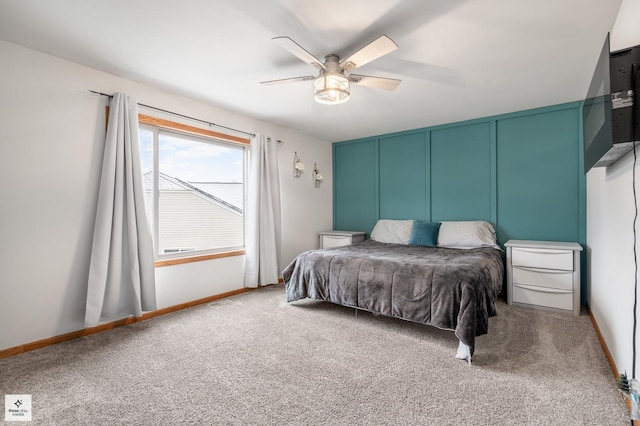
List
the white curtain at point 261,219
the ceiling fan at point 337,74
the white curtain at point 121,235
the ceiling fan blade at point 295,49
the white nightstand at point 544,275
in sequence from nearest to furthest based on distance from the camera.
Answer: the ceiling fan blade at point 295,49
the ceiling fan at point 337,74
the white curtain at point 121,235
the white nightstand at point 544,275
the white curtain at point 261,219

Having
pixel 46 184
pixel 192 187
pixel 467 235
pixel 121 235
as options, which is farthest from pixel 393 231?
pixel 46 184

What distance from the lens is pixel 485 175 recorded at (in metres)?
4.05

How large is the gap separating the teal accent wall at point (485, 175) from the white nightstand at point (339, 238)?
35 cm

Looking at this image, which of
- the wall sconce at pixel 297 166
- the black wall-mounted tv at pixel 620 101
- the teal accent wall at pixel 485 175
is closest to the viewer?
the black wall-mounted tv at pixel 620 101

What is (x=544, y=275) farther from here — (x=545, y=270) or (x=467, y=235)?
(x=467, y=235)

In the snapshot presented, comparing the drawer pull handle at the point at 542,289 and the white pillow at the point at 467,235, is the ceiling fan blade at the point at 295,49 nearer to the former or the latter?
the white pillow at the point at 467,235

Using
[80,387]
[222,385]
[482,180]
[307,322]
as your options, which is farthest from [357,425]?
[482,180]

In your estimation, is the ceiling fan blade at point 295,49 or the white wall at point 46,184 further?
the white wall at point 46,184

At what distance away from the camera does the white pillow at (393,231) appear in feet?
14.2

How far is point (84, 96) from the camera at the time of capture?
102 inches

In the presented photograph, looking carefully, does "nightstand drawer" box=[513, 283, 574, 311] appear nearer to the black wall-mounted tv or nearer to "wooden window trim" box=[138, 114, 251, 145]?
the black wall-mounted tv

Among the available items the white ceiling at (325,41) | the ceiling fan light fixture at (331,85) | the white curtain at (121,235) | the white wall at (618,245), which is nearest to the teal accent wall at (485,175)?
the white ceiling at (325,41)

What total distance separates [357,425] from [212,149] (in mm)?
3362

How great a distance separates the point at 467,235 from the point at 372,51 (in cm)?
278
